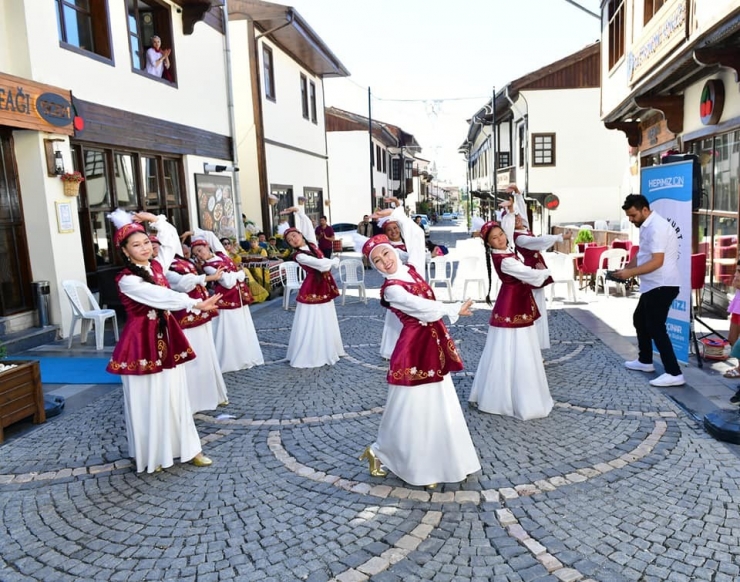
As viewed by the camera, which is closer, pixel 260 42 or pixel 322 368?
pixel 322 368

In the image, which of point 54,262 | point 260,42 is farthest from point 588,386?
point 260,42

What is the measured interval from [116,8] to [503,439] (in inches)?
388

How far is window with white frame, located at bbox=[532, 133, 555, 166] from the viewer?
80.2ft

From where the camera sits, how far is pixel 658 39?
8.85m

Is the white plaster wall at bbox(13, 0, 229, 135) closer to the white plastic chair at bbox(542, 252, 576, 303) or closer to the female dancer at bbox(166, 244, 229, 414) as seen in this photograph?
the female dancer at bbox(166, 244, 229, 414)

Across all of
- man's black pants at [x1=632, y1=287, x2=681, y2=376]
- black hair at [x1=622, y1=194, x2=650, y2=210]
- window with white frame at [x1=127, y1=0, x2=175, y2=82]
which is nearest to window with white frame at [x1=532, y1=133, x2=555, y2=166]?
window with white frame at [x1=127, y1=0, x2=175, y2=82]

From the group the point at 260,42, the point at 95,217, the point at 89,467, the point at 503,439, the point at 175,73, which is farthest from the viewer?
the point at 260,42

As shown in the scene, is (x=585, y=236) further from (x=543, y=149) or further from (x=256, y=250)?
(x=543, y=149)

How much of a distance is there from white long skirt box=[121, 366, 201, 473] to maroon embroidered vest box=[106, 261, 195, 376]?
9cm

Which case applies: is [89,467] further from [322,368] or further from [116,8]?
[116,8]

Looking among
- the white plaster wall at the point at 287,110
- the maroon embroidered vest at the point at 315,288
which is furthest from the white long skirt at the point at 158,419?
the white plaster wall at the point at 287,110

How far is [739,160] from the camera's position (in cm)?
820

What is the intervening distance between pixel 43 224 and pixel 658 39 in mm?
9662

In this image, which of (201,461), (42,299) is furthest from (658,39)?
(42,299)
